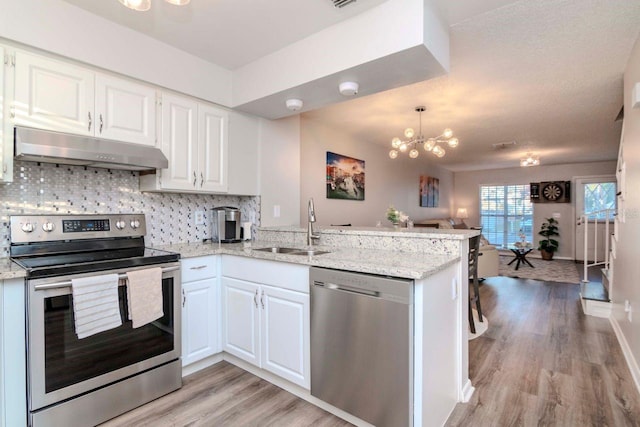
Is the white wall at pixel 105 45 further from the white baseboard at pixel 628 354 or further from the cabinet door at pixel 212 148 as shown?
the white baseboard at pixel 628 354

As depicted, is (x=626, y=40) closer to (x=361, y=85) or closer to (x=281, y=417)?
(x=361, y=85)

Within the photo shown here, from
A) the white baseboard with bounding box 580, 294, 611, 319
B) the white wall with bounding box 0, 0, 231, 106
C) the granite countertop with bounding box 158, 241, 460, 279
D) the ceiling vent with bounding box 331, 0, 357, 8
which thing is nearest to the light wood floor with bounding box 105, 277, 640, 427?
the white baseboard with bounding box 580, 294, 611, 319

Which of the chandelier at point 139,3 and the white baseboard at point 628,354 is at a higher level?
the chandelier at point 139,3

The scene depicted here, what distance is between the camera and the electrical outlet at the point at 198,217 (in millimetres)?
3004

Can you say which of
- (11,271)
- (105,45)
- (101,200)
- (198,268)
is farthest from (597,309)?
(105,45)

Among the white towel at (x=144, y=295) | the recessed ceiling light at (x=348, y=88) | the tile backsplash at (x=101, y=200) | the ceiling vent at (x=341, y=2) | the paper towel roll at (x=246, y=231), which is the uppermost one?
the ceiling vent at (x=341, y=2)

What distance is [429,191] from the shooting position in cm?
812

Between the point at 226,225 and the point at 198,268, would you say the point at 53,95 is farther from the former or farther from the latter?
the point at 226,225

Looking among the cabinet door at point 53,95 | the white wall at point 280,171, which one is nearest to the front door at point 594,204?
the white wall at point 280,171

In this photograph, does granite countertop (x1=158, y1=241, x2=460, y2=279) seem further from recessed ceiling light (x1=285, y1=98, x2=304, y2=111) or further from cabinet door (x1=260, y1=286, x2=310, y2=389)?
recessed ceiling light (x1=285, y1=98, x2=304, y2=111)

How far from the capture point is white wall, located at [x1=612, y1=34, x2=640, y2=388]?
8.01 feet

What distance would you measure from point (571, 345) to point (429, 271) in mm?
2430

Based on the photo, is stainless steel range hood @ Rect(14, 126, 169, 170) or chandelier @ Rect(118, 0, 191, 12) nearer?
chandelier @ Rect(118, 0, 191, 12)

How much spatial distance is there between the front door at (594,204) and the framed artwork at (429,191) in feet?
10.8
